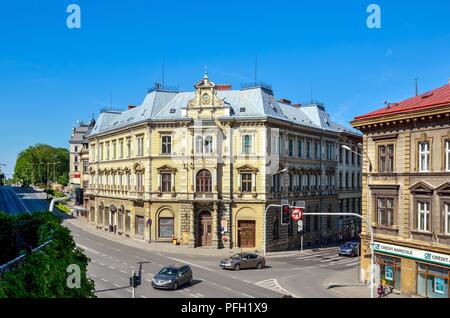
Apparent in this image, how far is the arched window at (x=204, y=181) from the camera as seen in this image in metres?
50.7

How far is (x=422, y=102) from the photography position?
1172 inches

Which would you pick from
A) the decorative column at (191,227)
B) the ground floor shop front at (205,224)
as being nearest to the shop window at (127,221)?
the ground floor shop front at (205,224)

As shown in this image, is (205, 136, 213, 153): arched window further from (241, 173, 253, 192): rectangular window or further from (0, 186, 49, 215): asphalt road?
(0, 186, 49, 215): asphalt road

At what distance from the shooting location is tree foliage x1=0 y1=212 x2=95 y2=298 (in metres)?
10.6

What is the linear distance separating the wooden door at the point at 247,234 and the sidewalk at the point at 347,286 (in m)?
13.9

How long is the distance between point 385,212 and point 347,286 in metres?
6.35

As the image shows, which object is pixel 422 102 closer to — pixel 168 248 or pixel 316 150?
pixel 316 150

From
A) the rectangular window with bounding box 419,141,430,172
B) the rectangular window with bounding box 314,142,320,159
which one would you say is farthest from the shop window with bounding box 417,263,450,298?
the rectangular window with bounding box 314,142,320,159

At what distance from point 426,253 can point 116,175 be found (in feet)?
153

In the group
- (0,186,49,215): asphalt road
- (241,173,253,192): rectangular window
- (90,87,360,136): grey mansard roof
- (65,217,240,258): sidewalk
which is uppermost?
(90,87,360,136): grey mansard roof

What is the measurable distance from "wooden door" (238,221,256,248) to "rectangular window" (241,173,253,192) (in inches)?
152

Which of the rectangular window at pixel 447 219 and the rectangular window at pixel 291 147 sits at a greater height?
the rectangular window at pixel 291 147

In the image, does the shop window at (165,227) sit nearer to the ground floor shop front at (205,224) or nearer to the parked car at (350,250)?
the ground floor shop front at (205,224)

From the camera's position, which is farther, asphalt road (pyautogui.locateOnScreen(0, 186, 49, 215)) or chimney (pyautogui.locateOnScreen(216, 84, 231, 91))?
asphalt road (pyautogui.locateOnScreen(0, 186, 49, 215))
